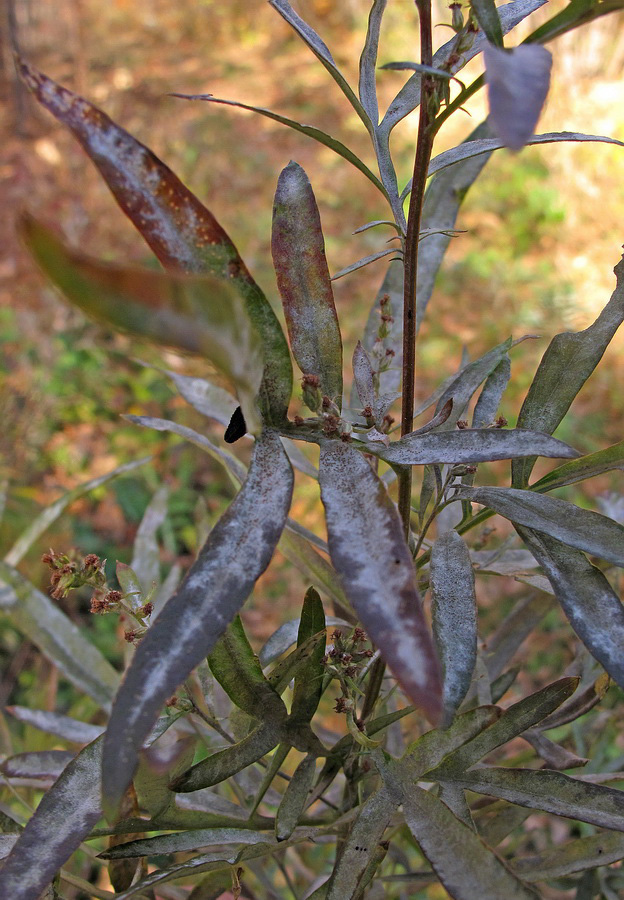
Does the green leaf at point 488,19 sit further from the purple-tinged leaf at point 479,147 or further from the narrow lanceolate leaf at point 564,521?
the narrow lanceolate leaf at point 564,521

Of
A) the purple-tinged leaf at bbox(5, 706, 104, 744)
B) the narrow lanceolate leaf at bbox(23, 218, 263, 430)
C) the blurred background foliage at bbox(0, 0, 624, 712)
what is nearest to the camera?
the narrow lanceolate leaf at bbox(23, 218, 263, 430)

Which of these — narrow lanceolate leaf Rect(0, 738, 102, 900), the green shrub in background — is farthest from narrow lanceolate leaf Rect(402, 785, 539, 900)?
narrow lanceolate leaf Rect(0, 738, 102, 900)

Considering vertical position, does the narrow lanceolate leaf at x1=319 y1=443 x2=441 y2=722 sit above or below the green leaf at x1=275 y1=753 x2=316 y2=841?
above

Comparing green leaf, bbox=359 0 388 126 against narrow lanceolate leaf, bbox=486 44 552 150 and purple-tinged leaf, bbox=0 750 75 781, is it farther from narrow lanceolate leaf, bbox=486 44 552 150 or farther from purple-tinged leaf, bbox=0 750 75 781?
purple-tinged leaf, bbox=0 750 75 781

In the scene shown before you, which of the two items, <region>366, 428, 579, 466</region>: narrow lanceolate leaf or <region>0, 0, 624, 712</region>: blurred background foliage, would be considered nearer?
<region>366, 428, 579, 466</region>: narrow lanceolate leaf

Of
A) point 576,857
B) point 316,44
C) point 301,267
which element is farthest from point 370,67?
point 576,857

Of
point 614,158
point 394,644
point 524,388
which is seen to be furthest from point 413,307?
point 614,158

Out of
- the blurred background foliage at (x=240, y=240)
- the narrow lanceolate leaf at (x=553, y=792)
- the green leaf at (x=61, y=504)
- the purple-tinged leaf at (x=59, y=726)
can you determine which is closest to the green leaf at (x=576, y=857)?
the narrow lanceolate leaf at (x=553, y=792)
